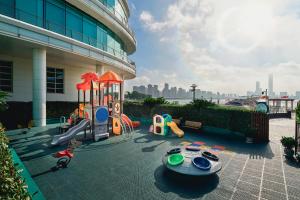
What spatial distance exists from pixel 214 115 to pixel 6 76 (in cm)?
2006

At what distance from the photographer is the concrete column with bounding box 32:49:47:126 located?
45.8ft

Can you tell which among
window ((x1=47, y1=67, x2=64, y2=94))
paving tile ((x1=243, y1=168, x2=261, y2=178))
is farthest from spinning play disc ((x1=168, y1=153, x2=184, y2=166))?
window ((x1=47, y1=67, x2=64, y2=94))

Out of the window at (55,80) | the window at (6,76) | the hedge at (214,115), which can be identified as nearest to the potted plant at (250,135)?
the hedge at (214,115)

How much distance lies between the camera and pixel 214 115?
13.9 m

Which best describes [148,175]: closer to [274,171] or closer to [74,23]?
[274,171]

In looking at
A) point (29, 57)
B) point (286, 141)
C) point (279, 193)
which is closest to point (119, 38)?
point (29, 57)

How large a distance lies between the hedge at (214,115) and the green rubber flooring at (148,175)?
2.60 meters

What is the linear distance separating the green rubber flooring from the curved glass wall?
10.1 meters

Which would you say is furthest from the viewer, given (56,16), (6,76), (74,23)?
(74,23)

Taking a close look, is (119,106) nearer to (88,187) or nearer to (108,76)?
(108,76)

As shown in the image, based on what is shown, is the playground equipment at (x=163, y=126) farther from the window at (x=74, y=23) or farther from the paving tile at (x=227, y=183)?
the window at (x=74, y=23)

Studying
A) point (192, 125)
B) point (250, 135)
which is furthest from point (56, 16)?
point (250, 135)

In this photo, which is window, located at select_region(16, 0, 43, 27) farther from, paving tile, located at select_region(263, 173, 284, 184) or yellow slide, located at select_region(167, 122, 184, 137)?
paving tile, located at select_region(263, 173, 284, 184)

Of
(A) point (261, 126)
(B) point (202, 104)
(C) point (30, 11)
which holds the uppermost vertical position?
(C) point (30, 11)
